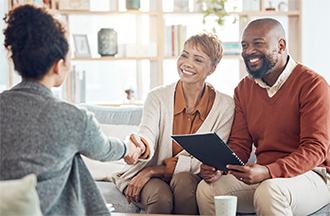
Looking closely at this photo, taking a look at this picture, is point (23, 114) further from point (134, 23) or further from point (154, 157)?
point (134, 23)

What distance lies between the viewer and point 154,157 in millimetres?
1855

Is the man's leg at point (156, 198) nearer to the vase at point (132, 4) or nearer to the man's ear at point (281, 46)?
the man's ear at point (281, 46)

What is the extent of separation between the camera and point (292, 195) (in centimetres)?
144

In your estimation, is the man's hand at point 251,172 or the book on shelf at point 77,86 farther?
the book on shelf at point 77,86

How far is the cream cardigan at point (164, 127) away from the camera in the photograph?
1777 mm

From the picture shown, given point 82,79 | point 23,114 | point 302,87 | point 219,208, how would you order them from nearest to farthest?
point 23,114
point 219,208
point 302,87
point 82,79

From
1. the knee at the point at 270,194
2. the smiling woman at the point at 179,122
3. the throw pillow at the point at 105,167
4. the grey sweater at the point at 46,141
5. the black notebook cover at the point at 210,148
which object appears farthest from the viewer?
the throw pillow at the point at 105,167

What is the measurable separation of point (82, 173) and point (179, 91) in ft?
3.09

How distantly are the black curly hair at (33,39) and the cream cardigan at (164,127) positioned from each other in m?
0.82

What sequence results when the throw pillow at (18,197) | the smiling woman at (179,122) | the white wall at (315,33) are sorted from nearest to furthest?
the throw pillow at (18,197), the smiling woman at (179,122), the white wall at (315,33)

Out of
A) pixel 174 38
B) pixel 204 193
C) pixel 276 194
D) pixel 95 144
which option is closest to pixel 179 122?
pixel 204 193

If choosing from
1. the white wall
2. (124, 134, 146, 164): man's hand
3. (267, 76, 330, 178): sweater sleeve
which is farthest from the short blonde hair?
the white wall

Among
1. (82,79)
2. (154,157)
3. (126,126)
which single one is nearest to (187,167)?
(154,157)

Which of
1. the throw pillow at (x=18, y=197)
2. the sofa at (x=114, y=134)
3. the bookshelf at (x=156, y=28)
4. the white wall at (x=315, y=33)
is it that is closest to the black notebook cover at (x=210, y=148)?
the sofa at (x=114, y=134)
